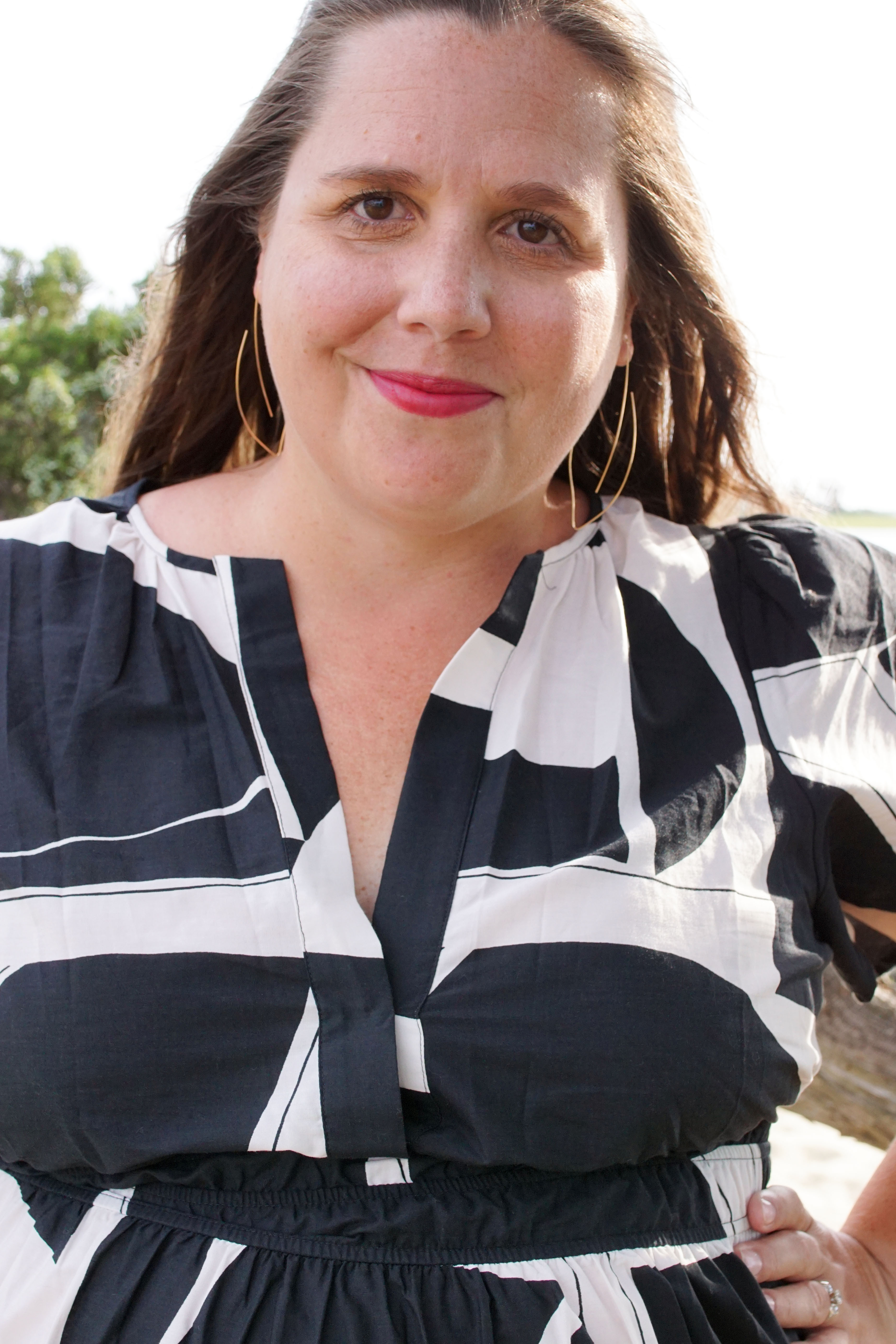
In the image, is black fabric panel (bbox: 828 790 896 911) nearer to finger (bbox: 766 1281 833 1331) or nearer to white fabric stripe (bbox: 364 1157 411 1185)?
finger (bbox: 766 1281 833 1331)

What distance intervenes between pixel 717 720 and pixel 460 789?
1.44ft

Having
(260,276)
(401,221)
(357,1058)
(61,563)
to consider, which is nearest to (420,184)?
(401,221)

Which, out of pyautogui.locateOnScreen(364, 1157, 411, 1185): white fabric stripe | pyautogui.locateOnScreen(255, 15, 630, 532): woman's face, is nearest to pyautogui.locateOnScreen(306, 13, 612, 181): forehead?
pyautogui.locateOnScreen(255, 15, 630, 532): woman's face

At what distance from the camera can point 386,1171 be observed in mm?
1478

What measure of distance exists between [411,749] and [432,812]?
4.5 inches

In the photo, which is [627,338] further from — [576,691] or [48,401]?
[48,401]

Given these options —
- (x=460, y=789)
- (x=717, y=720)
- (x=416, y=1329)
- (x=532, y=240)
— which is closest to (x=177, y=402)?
(x=532, y=240)

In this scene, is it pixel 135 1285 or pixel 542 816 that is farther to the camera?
pixel 542 816

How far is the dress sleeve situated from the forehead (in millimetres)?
759

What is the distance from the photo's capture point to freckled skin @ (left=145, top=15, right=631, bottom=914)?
154cm

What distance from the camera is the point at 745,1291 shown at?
1.61 meters

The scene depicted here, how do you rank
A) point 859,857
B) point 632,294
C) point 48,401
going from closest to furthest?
point 859,857
point 632,294
point 48,401

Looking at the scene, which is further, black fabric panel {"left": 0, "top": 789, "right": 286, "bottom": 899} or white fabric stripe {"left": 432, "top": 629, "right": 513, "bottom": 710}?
white fabric stripe {"left": 432, "top": 629, "right": 513, "bottom": 710}

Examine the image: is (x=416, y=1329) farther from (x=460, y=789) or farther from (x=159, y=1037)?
(x=460, y=789)
